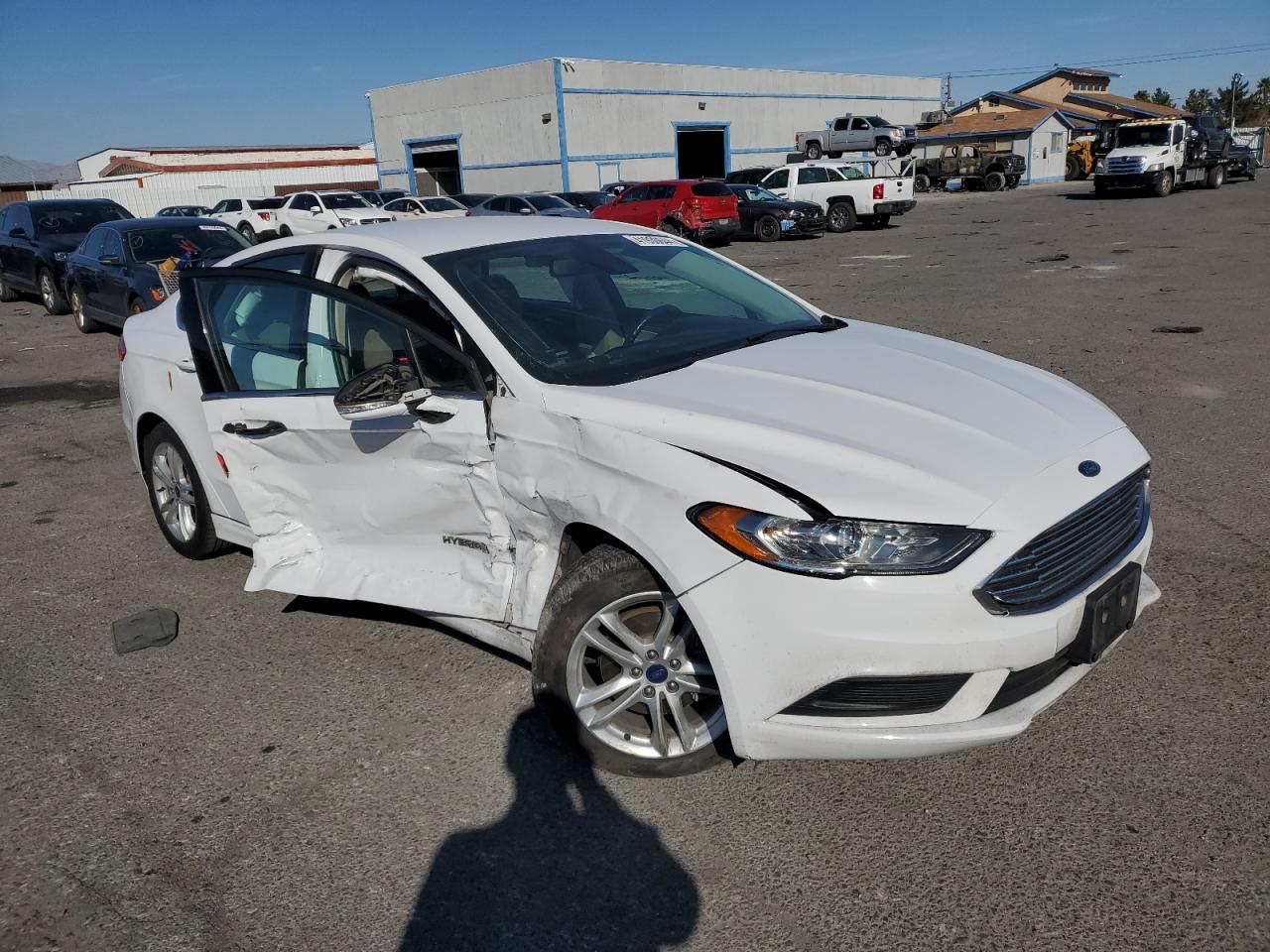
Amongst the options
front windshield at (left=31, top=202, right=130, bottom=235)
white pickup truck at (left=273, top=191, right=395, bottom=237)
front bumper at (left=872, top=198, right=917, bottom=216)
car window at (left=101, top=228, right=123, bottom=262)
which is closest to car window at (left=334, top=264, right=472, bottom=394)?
car window at (left=101, top=228, right=123, bottom=262)

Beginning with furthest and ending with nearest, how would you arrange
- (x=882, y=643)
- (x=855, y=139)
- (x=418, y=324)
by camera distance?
(x=855, y=139) < (x=418, y=324) < (x=882, y=643)

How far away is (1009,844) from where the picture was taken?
8.83 ft

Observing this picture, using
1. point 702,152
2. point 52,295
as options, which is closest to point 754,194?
point 52,295

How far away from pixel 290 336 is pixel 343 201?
25.9 metres

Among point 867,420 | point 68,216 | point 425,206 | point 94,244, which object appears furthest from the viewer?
point 425,206

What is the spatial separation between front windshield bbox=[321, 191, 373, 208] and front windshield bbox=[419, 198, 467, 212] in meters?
1.83

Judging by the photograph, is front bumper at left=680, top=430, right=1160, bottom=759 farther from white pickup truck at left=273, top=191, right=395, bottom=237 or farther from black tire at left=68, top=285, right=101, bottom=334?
white pickup truck at left=273, top=191, right=395, bottom=237

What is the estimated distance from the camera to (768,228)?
25.6 metres

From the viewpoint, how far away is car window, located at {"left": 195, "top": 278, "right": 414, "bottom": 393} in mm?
3703

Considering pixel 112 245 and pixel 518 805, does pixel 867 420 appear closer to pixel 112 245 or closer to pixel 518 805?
pixel 518 805

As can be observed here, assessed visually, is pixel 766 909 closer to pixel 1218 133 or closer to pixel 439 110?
pixel 1218 133

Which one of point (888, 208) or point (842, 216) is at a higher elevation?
point (888, 208)

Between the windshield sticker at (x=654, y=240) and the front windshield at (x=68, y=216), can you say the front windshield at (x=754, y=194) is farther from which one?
the windshield sticker at (x=654, y=240)

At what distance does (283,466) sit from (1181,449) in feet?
17.0
